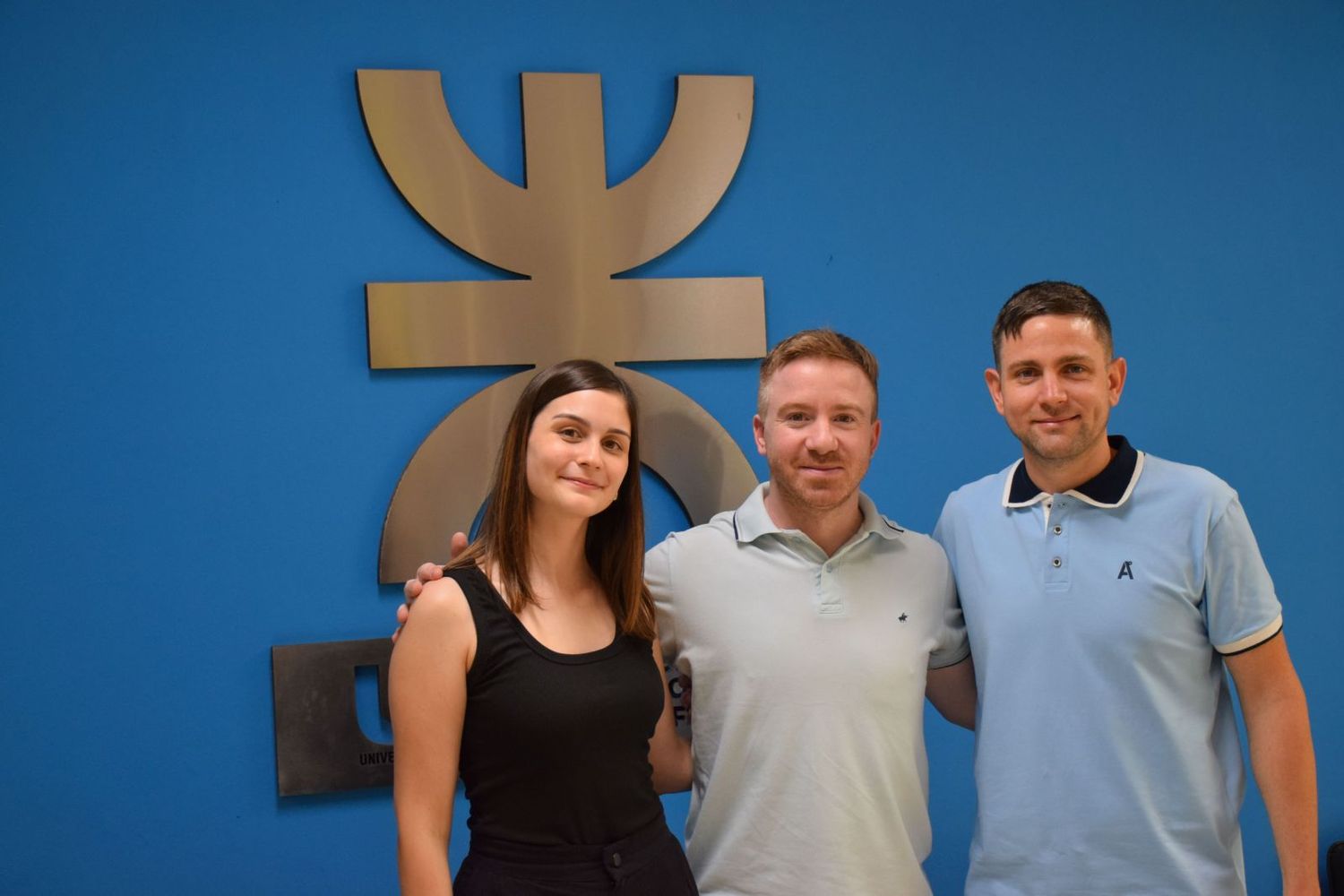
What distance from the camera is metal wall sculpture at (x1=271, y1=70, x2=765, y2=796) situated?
2.00 m

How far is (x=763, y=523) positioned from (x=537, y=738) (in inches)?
20.8

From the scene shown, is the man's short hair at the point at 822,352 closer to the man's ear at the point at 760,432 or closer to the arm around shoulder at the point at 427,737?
the man's ear at the point at 760,432

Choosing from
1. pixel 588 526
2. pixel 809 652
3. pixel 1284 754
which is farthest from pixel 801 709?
pixel 1284 754

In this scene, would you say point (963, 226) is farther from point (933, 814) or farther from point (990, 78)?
point (933, 814)

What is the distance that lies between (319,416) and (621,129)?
0.77m

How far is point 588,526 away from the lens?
1.66 meters

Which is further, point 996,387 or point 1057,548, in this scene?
point 996,387

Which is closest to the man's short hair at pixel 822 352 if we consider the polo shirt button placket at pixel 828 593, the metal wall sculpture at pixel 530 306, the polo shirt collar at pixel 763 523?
the polo shirt collar at pixel 763 523

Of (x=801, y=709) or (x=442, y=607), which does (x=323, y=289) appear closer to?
(x=442, y=607)

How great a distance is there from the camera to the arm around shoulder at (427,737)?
54.3 inches

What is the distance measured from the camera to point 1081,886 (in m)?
1.61

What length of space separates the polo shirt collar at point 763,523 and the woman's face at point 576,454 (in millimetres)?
286

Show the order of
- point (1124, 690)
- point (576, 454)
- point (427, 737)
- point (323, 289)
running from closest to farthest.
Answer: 1. point (427, 737)
2. point (576, 454)
3. point (1124, 690)
4. point (323, 289)

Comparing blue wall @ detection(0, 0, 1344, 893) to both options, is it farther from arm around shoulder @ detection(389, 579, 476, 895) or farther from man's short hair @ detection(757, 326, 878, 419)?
arm around shoulder @ detection(389, 579, 476, 895)
